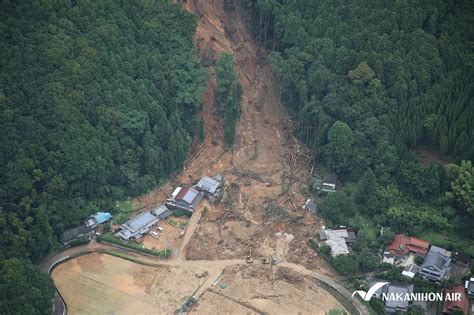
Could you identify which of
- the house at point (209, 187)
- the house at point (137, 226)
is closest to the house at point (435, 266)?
the house at point (209, 187)

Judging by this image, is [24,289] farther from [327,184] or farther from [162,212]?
[327,184]

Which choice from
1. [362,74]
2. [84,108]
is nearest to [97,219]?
[84,108]

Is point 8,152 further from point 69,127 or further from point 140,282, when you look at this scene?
point 140,282

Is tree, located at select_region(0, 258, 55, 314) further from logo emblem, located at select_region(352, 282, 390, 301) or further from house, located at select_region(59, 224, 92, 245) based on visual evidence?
logo emblem, located at select_region(352, 282, 390, 301)

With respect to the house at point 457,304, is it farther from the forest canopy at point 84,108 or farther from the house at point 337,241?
the forest canopy at point 84,108

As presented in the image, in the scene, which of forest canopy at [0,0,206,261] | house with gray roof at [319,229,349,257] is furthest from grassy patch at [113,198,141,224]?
house with gray roof at [319,229,349,257]
